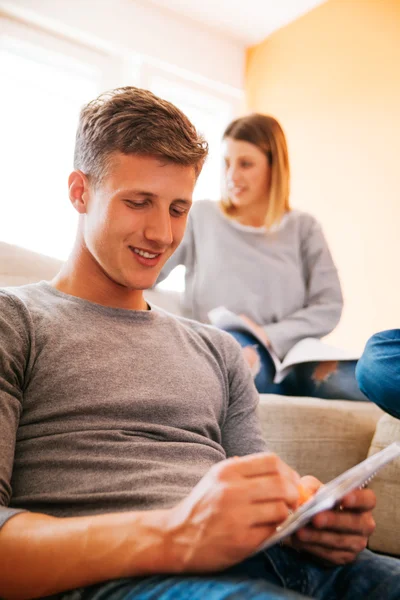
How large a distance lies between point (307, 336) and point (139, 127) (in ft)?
3.63

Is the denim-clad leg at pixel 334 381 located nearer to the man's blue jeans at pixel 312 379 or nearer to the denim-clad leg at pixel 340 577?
the man's blue jeans at pixel 312 379

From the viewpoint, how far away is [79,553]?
567 mm

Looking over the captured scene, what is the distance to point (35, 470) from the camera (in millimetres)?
712

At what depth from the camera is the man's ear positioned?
3.06 ft

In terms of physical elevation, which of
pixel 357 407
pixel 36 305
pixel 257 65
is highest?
pixel 257 65

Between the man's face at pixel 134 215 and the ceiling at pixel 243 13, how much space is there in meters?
3.62

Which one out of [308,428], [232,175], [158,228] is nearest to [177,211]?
[158,228]

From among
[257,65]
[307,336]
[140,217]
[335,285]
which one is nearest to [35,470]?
[140,217]

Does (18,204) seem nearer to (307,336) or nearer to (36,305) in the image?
(307,336)

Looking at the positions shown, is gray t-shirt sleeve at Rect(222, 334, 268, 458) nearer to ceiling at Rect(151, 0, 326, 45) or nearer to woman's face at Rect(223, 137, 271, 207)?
woman's face at Rect(223, 137, 271, 207)

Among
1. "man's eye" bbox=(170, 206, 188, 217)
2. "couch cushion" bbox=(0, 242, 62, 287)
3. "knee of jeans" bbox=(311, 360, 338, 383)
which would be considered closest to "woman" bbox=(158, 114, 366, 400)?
"knee of jeans" bbox=(311, 360, 338, 383)

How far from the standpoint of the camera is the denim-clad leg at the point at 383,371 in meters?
1.12

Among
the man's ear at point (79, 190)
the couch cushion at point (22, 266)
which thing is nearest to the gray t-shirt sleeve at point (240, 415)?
the man's ear at point (79, 190)

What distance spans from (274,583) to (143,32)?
4.11 meters
